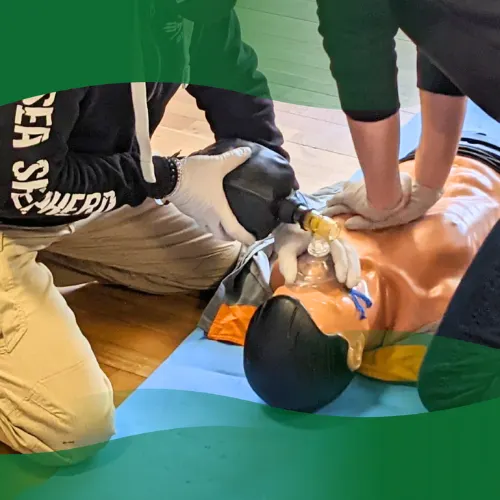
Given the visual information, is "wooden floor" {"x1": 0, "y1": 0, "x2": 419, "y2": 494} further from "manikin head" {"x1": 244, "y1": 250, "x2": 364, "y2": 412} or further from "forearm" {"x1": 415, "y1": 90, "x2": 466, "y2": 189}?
"manikin head" {"x1": 244, "y1": 250, "x2": 364, "y2": 412}

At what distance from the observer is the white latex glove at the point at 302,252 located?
2.34 ft

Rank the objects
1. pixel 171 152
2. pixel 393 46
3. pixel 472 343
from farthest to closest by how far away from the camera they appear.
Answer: pixel 171 152
pixel 472 343
pixel 393 46

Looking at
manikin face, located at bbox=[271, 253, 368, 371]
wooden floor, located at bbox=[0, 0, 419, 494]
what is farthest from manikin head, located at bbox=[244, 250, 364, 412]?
wooden floor, located at bbox=[0, 0, 419, 494]

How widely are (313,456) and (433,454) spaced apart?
10 centimetres

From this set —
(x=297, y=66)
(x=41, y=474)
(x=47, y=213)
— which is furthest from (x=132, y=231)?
(x=297, y=66)

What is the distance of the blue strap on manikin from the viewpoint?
2.36 feet

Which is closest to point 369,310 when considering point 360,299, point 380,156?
point 360,299

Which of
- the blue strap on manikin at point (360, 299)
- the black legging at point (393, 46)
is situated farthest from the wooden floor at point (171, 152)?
the blue strap on manikin at point (360, 299)

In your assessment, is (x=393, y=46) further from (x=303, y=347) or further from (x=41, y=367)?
(x=41, y=367)

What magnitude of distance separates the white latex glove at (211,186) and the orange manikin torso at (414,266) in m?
0.07

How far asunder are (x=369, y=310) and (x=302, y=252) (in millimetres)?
82

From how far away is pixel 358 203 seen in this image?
2.43ft

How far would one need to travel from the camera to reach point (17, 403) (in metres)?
0.75

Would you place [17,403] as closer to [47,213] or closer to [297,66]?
[47,213]
